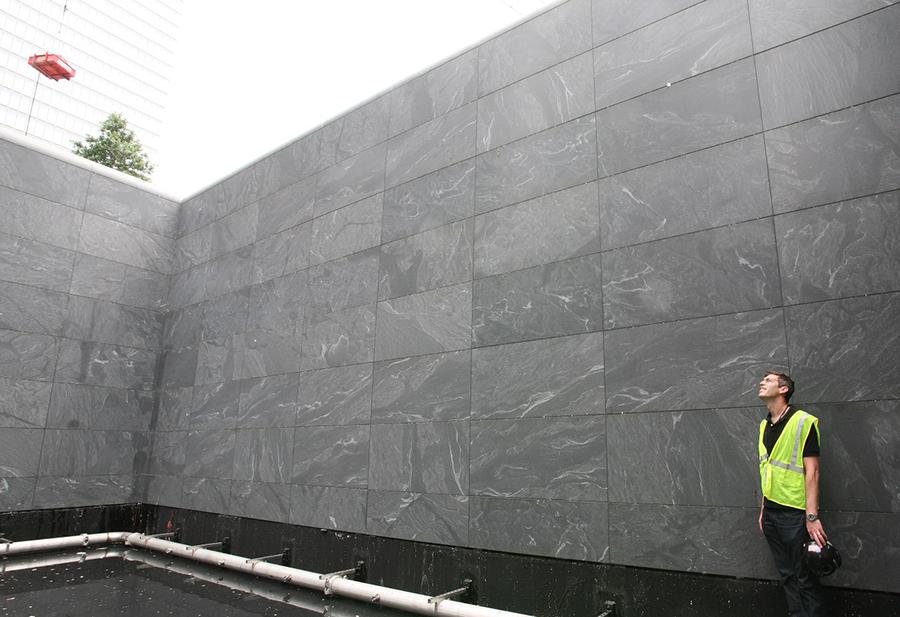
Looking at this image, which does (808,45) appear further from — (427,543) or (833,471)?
(427,543)

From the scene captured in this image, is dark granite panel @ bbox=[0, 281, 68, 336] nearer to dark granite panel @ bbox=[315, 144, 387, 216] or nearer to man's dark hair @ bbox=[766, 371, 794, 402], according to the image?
dark granite panel @ bbox=[315, 144, 387, 216]

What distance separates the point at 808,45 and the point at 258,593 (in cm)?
692

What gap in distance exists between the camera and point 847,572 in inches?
135

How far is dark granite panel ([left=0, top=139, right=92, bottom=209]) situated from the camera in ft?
27.5

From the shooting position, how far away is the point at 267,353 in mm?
7852

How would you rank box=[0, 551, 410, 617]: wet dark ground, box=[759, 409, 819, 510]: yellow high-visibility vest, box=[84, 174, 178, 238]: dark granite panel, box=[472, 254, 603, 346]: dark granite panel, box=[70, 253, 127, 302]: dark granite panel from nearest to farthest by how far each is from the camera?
box=[759, 409, 819, 510]: yellow high-visibility vest
box=[472, 254, 603, 346]: dark granite panel
box=[0, 551, 410, 617]: wet dark ground
box=[70, 253, 127, 302]: dark granite panel
box=[84, 174, 178, 238]: dark granite panel

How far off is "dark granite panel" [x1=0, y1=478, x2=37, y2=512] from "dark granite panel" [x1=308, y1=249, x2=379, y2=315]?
15.6ft

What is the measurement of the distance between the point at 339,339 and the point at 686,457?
4201mm

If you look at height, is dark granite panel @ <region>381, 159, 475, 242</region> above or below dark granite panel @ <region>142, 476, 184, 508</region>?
above

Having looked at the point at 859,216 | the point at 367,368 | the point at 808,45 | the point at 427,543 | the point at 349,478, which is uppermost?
the point at 808,45

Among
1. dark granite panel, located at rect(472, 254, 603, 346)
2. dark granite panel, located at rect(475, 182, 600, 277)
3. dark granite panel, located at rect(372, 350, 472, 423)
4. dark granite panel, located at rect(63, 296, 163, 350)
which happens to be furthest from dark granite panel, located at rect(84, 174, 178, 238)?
dark granite panel, located at rect(472, 254, 603, 346)

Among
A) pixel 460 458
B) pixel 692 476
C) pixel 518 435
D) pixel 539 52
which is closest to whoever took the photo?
pixel 692 476

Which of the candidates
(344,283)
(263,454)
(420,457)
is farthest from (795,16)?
(263,454)

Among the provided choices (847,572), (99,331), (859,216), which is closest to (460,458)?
(847,572)
